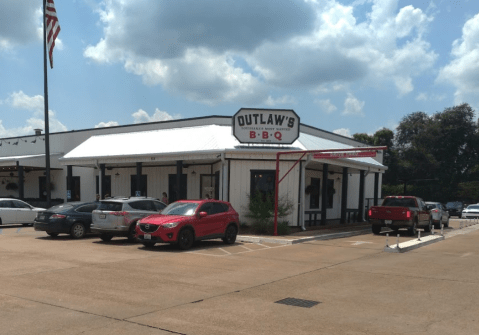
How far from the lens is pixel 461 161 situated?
65.6 metres

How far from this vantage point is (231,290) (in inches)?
345

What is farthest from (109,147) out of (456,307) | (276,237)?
(456,307)

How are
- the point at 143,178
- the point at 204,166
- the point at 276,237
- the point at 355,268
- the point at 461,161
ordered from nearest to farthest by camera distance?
the point at 355,268
the point at 276,237
the point at 204,166
the point at 143,178
the point at 461,161

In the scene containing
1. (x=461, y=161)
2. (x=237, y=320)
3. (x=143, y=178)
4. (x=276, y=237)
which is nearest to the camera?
(x=237, y=320)

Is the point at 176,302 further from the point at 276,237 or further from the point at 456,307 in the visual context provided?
the point at 276,237

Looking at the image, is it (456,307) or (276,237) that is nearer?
(456,307)

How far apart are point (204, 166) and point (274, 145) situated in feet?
17.2

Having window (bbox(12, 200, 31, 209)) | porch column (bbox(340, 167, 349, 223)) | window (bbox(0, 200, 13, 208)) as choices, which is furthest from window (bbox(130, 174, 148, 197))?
porch column (bbox(340, 167, 349, 223))

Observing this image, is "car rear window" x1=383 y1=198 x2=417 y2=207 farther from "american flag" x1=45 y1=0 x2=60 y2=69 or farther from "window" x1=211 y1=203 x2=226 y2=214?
"american flag" x1=45 y1=0 x2=60 y2=69

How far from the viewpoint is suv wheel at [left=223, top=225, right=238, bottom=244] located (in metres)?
16.1

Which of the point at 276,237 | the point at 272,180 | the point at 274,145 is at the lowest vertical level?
the point at 276,237

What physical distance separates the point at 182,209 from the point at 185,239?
1228 millimetres

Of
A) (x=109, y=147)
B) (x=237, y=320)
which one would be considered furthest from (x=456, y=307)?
(x=109, y=147)

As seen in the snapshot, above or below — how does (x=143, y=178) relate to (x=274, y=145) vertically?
below
